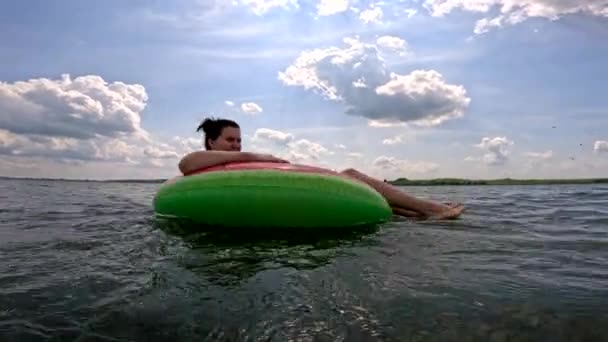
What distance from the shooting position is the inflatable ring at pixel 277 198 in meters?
5.05

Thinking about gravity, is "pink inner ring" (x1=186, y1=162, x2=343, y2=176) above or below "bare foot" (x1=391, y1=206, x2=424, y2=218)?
above

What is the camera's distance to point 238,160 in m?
5.98

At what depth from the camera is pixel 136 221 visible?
6.30 m

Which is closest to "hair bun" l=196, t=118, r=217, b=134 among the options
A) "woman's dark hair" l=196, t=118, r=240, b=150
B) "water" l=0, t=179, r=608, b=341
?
"woman's dark hair" l=196, t=118, r=240, b=150

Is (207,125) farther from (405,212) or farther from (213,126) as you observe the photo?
(405,212)

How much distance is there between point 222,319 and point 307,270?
0.98m

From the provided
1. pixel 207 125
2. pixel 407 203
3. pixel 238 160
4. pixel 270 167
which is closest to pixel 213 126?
pixel 207 125

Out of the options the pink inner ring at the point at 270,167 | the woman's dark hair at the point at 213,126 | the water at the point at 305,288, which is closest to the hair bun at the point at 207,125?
the woman's dark hair at the point at 213,126

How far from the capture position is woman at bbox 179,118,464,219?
602cm

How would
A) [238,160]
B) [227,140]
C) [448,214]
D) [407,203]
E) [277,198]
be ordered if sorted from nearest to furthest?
1. [277,198]
2. [238,160]
3. [448,214]
4. [407,203]
5. [227,140]

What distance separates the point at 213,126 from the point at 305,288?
15.2 feet

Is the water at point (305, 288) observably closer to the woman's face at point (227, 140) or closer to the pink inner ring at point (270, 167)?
the pink inner ring at point (270, 167)

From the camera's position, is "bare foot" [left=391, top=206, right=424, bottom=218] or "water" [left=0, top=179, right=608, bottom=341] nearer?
"water" [left=0, top=179, right=608, bottom=341]

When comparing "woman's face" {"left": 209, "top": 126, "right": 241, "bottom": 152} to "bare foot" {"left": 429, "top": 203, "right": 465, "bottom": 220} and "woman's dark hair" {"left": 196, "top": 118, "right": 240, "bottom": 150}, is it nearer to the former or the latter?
"woman's dark hair" {"left": 196, "top": 118, "right": 240, "bottom": 150}
